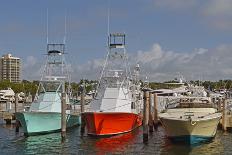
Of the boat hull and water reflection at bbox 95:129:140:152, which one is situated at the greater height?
the boat hull

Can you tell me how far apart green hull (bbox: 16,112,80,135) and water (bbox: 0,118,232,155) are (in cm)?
92

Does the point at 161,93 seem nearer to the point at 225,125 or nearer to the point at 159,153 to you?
the point at 225,125

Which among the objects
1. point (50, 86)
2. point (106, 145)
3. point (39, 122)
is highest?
point (50, 86)

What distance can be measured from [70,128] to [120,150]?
16.4 m

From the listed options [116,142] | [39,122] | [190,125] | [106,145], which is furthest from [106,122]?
[190,125]

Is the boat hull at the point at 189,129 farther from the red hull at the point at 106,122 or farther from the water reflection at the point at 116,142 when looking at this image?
the red hull at the point at 106,122

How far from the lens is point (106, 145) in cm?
3384

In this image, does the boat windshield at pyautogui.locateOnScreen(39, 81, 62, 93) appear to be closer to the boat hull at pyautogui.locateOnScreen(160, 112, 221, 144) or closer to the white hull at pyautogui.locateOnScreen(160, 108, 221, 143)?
the white hull at pyautogui.locateOnScreen(160, 108, 221, 143)

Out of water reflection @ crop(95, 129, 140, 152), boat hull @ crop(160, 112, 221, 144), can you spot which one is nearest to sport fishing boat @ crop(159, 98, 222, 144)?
boat hull @ crop(160, 112, 221, 144)

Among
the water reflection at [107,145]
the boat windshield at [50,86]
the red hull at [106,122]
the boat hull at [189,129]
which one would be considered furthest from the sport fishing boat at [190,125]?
the boat windshield at [50,86]

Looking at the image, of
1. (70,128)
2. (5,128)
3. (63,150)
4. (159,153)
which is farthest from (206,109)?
(5,128)

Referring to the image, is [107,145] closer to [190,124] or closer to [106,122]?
[106,122]

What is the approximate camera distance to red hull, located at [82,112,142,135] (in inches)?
1471

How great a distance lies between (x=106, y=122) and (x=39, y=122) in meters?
6.96
